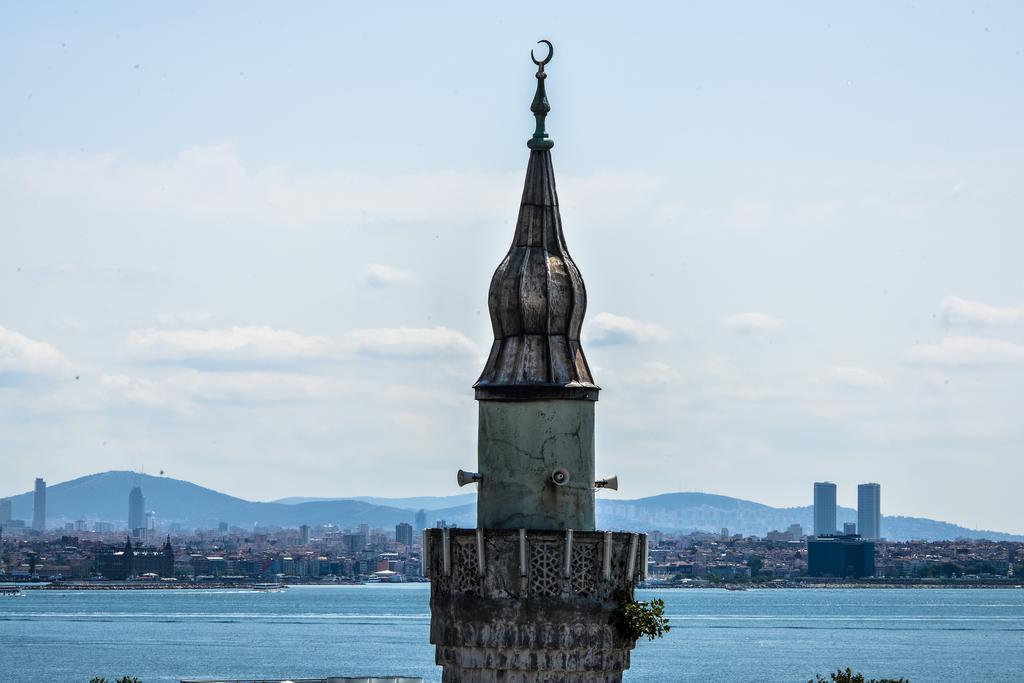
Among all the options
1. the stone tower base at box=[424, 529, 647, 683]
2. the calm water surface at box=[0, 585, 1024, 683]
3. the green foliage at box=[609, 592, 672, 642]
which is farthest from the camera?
the calm water surface at box=[0, 585, 1024, 683]

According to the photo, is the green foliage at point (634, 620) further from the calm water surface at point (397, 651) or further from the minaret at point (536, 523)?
the calm water surface at point (397, 651)

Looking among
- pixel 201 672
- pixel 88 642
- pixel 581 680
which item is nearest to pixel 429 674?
pixel 201 672

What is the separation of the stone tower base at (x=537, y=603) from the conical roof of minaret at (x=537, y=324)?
3.29 feet

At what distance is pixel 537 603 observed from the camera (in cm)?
1384

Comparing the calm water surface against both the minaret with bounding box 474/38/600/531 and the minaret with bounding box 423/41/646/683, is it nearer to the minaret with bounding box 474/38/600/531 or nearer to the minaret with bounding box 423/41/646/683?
the minaret with bounding box 423/41/646/683

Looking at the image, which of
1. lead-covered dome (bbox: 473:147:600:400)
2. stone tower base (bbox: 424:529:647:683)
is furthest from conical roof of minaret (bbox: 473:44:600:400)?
stone tower base (bbox: 424:529:647:683)

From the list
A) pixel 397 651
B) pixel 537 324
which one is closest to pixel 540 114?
pixel 537 324

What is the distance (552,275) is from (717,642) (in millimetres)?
149500

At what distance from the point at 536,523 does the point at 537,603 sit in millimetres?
547

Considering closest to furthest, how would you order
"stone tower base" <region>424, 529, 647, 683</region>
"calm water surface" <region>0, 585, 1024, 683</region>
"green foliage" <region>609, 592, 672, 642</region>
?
1. "stone tower base" <region>424, 529, 647, 683</region>
2. "green foliage" <region>609, 592, 672, 642</region>
3. "calm water surface" <region>0, 585, 1024, 683</region>

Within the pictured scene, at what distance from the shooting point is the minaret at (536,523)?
544 inches

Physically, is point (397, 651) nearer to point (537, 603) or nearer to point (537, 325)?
point (537, 603)

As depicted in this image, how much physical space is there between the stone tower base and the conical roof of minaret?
100 cm

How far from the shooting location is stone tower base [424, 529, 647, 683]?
13.8 m
